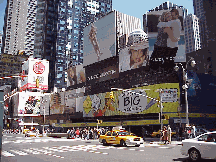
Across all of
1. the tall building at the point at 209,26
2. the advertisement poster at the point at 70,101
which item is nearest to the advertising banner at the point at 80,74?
the advertisement poster at the point at 70,101

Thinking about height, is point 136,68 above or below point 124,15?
below

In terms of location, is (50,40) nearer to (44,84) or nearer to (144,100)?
(44,84)

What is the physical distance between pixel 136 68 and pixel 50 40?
9737cm

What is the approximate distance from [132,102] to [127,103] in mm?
1825

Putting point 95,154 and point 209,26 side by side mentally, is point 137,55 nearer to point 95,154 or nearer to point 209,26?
point 95,154

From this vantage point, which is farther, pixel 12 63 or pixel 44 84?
pixel 12 63

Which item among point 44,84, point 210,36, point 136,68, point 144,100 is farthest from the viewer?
point 210,36

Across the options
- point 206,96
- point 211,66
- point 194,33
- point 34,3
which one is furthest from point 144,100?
point 34,3

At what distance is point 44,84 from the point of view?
108 metres

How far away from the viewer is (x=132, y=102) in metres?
52.6

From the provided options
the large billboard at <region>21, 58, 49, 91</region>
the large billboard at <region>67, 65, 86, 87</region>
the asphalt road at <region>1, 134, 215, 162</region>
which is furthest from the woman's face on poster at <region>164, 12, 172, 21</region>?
the large billboard at <region>21, 58, 49, 91</region>

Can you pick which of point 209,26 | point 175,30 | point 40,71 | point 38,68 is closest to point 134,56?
point 175,30

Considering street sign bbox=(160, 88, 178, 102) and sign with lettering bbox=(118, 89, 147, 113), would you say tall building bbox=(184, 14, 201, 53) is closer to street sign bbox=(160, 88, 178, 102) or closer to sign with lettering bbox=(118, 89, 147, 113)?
sign with lettering bbox=(118, 89, 147, 113)

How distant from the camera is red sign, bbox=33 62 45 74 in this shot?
4321 inches
